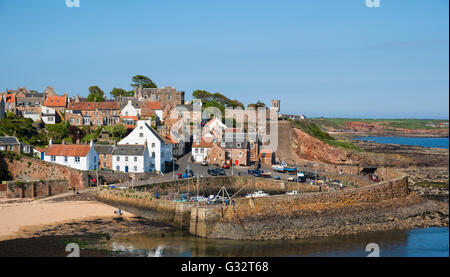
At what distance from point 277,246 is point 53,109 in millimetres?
45104

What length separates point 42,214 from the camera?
35.0 meters

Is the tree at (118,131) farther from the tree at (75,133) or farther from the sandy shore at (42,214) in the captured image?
the sandy shore at (42,214)

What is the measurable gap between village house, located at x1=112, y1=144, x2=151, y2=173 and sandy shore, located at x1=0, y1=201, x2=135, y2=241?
8833 mm

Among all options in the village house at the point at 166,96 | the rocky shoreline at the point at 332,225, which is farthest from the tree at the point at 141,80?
the rocky shoreline at the point at 332,225

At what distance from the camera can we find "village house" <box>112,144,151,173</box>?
156ft

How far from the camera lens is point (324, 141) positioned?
66250 millimetres

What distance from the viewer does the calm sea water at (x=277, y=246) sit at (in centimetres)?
2875

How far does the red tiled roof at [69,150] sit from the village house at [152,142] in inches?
214

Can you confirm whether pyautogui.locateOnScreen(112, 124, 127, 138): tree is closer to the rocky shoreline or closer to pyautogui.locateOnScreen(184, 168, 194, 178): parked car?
pyautogui.locateOnScreen(184, 168, 194, 178): parked car

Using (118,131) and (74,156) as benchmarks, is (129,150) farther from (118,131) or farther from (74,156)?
(118,131)

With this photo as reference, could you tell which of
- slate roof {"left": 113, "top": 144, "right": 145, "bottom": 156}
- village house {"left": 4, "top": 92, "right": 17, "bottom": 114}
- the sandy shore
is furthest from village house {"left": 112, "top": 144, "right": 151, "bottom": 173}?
village house {"left": 4, "top": 92, "right": 17, "bottom": 114}

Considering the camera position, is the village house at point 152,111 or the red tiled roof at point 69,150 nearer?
the red tiled roof at point 69,150
